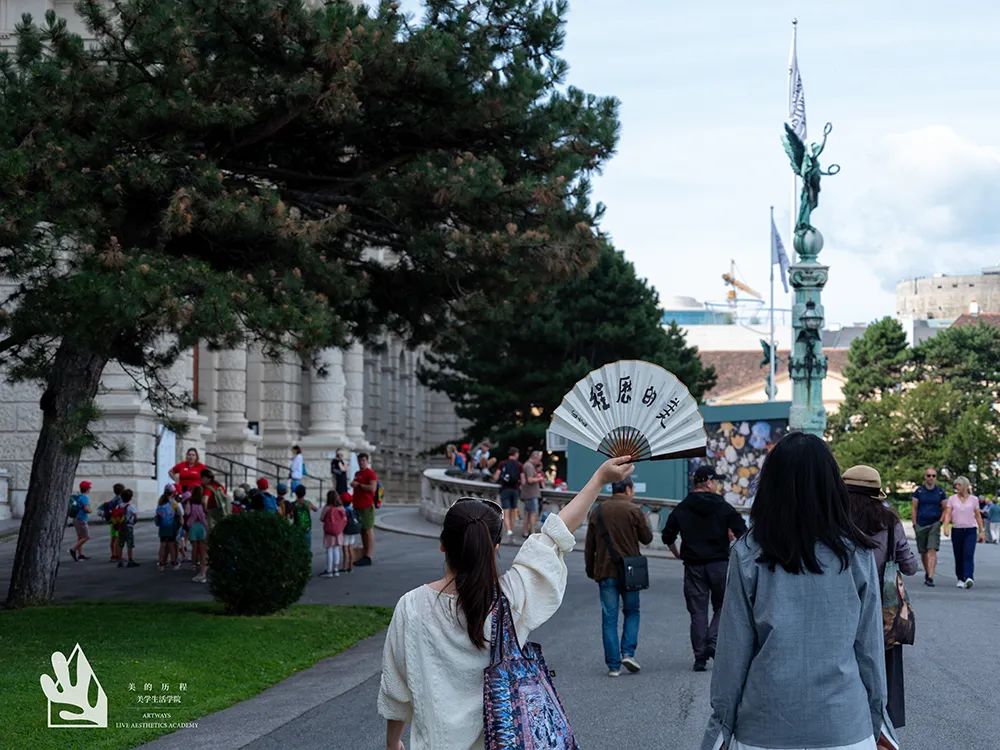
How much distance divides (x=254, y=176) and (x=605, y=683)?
9.03 m

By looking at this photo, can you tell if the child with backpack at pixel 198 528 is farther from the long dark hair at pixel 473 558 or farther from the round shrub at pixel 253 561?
the long dark hair at pixel 473 558

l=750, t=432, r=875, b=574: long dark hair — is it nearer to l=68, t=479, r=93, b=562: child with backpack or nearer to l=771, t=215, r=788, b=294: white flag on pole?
l=68, t=479, r=93, b=562: child with backpack

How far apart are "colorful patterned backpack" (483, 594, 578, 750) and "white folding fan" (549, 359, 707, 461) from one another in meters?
1.17

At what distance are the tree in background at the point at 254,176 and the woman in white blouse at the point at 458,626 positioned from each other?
32.4 ft

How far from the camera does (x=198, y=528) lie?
22.1m

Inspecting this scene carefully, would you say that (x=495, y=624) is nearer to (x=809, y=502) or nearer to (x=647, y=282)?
(x=809, y=502)

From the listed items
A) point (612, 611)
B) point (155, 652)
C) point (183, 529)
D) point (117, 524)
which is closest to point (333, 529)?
point (183, 529)

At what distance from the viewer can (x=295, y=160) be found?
1948 cm

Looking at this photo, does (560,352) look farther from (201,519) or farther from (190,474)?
(201,519)

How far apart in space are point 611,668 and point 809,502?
832 cm

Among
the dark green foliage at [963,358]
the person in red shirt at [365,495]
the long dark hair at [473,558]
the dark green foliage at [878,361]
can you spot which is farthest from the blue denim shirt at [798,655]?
the dark green foliage at [963,358]

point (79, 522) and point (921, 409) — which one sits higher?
point (921, 409)

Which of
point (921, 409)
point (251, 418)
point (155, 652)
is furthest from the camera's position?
point (921, 409)

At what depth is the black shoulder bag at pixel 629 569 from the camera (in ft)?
42.0
